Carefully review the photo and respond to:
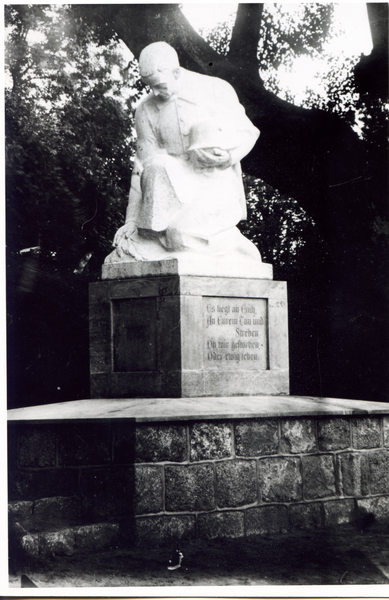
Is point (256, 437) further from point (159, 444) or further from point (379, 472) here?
point (379, 472)

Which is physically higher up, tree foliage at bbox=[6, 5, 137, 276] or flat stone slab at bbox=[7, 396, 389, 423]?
tree foliage at bbox=[6, 5, 137, 276]

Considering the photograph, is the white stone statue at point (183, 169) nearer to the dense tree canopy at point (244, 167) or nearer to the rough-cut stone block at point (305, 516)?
the rough-cut stone block at point (305, 516)

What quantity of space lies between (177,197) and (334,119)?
5.50m

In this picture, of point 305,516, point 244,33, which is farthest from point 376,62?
point 305,516

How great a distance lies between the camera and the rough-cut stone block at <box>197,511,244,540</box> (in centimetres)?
579

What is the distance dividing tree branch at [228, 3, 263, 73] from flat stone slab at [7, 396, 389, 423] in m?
6.60

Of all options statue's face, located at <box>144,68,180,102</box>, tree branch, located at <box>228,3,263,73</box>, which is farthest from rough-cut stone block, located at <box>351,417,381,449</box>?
tree branch, located at <box>228,3,263,73</box>

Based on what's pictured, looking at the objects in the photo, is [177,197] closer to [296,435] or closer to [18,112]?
[296,435]

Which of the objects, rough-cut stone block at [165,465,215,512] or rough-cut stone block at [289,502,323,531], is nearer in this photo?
rough-cut stone block at [165,465,215,512]

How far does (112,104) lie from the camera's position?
570 inches

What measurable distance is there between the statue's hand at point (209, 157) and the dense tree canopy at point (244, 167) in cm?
408

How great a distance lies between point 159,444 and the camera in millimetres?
5812

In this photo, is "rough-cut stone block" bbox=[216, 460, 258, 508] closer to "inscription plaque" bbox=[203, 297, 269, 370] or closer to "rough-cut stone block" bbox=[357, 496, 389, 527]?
"rough-cut stone block" bbox=[357, 496, 389, 527]

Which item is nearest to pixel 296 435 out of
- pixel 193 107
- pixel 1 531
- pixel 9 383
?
pixel 1 531
